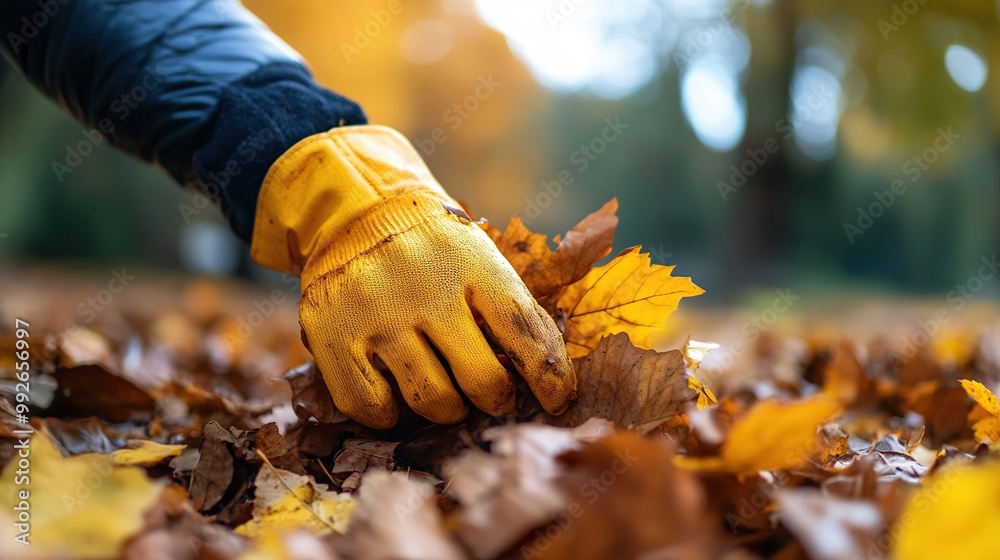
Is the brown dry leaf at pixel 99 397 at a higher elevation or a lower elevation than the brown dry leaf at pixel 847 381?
lower

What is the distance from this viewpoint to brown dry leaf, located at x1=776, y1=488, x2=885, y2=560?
1.93 ft

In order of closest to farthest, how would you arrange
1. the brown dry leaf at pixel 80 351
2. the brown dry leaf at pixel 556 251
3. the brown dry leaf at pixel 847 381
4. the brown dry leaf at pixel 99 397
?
the brown dry leaf at pixel 556 251, the brown dry leaf at pixel 99 397, the brown dry leaf at pixel 80 351, the brown dry leaf at pixel 847 381

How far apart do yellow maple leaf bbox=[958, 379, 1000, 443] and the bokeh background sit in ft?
12.7

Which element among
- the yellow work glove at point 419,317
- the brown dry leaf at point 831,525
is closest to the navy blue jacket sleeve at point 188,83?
the yellow work glove at point 419,317

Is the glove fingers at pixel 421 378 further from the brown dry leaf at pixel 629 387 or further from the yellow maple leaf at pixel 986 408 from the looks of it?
Result: the yellow maple leaf at pixel 986 408

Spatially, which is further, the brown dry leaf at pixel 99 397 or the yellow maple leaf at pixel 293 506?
the brown dry leaf at pixel 99 397

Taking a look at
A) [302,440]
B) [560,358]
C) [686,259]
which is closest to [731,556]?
[560,358]

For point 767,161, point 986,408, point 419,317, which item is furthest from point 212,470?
point 767,161

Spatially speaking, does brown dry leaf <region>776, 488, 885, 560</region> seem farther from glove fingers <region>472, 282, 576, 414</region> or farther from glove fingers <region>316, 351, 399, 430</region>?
glove fingers <region>316, 351, 399, 430</region>

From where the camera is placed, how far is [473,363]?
1.13 m

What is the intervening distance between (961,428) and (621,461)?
113 centimetres

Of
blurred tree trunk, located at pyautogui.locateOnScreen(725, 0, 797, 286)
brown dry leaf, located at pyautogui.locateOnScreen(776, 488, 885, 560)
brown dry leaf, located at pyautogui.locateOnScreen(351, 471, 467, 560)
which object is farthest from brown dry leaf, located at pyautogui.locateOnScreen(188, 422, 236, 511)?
blurred tree trunk, located at pyautogui.locateOnScreen(725, 0, 797, 286)

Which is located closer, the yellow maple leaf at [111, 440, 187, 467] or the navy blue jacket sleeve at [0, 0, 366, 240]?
the yellow maple leaf at [111, 440, 187, 467]

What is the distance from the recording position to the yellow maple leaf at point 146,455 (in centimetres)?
107
